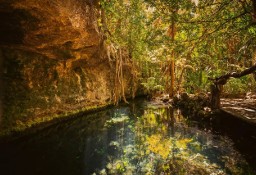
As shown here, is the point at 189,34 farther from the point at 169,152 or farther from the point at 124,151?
the point at 124,151

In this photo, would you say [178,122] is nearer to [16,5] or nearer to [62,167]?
[62,167]

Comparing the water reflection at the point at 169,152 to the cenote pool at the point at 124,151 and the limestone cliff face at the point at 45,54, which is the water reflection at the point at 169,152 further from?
the limestone cliff face at the point at 45,54

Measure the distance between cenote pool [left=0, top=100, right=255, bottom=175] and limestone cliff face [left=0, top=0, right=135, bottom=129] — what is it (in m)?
1.47

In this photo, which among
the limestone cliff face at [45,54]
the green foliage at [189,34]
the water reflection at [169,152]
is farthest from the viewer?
the limestone cliff face at [45,54]

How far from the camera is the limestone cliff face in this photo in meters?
6.09

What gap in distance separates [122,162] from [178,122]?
506 centimetres

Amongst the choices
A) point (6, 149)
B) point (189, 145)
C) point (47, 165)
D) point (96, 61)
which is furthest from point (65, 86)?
point (189, 145)

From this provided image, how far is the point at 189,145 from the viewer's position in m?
7.07

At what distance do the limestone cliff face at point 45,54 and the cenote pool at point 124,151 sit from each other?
4.83 feet

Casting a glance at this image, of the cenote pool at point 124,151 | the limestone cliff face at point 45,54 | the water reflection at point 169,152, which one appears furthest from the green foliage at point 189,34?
the cenote pool at point 124,151

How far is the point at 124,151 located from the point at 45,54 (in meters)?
5.66

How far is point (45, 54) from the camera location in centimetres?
906

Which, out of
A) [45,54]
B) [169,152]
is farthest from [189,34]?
[45,54]

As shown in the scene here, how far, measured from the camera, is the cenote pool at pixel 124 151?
18.0 ft
